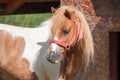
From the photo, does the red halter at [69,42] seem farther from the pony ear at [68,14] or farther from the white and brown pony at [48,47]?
the pony ear at [68,14]

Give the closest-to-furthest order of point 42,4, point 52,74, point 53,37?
point 53,37
point 52,74
point 42,4

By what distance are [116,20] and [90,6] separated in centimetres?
42

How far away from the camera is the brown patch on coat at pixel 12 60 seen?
14.1 ft

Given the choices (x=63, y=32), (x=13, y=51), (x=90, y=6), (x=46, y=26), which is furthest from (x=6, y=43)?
(x=90, y=6)

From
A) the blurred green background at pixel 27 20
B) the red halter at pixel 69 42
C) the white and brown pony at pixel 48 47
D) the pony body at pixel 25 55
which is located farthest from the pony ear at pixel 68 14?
the blurred green background at pixel 27 20

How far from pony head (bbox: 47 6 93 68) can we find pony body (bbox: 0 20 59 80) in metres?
0.24

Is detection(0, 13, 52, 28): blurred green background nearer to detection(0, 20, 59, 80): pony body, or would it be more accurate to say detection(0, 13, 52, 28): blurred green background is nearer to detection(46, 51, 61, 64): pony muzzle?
detection(0, 20, 59, 80): pony body

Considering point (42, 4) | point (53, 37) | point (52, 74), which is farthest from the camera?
point (42, 4)

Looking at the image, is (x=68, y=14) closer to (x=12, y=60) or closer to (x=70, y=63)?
(x=70, y=63)

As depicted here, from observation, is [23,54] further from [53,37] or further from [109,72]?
[109,72]

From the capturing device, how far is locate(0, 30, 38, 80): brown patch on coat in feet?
14.1

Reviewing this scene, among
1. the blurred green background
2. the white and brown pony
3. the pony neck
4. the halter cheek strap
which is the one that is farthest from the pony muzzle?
the blurred green background

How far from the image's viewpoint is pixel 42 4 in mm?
6734

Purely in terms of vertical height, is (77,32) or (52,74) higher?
(77,32)
